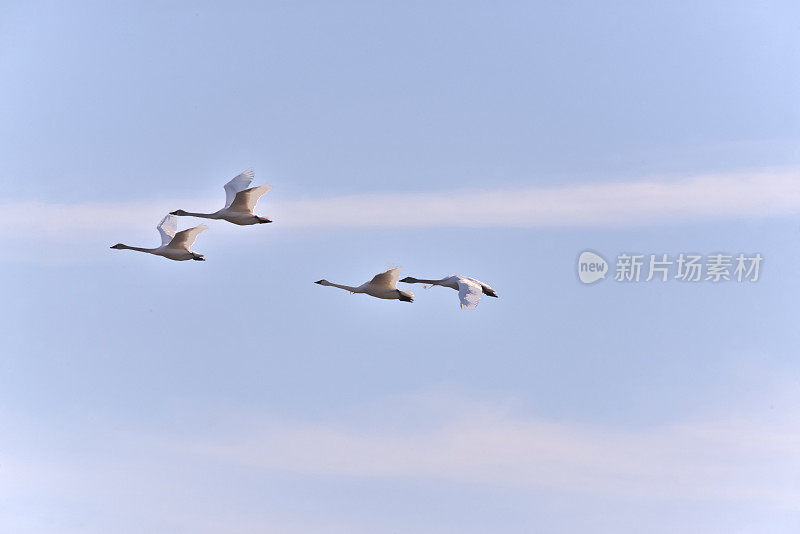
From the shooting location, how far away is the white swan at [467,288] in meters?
66.9

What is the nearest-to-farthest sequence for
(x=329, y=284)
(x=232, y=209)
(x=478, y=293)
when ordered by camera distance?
(x=478, y=293) → (x=232, y=209) → (x=329, y=284)

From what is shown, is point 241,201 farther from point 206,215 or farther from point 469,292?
point 469,292

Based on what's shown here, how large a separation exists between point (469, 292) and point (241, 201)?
11.3m

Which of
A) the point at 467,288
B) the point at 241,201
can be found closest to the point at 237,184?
the point at 241,201

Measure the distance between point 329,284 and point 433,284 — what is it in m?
5.30

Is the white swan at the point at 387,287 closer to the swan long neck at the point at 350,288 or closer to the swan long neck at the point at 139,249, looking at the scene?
the swan long neck at the point at 350,288

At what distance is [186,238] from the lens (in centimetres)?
7738

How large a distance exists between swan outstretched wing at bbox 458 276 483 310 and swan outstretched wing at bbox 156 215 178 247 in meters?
14.0

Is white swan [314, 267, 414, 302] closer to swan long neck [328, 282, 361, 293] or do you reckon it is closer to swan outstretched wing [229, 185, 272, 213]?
swan long neck [328, 282, 361, 293]

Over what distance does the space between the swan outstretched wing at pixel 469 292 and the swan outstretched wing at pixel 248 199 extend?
8.85 metres

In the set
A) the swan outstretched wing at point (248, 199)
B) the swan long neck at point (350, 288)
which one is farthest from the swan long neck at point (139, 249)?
the swan long neck at point (350, 288)

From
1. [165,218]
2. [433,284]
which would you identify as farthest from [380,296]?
[165,218]

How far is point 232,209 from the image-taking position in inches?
2963

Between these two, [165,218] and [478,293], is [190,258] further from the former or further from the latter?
[478,293]
